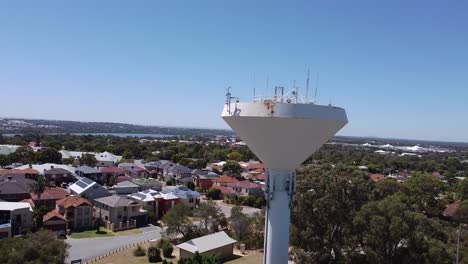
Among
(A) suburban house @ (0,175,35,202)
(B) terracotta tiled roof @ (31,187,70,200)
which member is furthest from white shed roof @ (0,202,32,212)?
(A) suburban house @ (0,175,35,202)

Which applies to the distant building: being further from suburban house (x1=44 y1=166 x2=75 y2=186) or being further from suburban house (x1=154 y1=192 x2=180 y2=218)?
suburban house (x1=154 y1=192 x2=180 y2=218)

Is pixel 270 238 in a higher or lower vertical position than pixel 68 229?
higher

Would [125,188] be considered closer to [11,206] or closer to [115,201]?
[115,201]

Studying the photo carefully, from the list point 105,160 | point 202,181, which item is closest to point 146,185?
point 202,181

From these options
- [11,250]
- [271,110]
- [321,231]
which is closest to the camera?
[271,110]

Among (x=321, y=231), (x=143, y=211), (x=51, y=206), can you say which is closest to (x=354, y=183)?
(x=321, y=231)

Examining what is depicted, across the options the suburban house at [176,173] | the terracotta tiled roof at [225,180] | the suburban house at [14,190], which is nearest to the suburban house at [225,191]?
the terracotta tiled roof at [225,180]

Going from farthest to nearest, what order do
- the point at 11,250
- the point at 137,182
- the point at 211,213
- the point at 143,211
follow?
the point at 137,182
the point at 143,211
the point at 211,213
the point at 11,250

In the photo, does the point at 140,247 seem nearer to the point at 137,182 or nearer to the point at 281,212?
the point at 281,212
